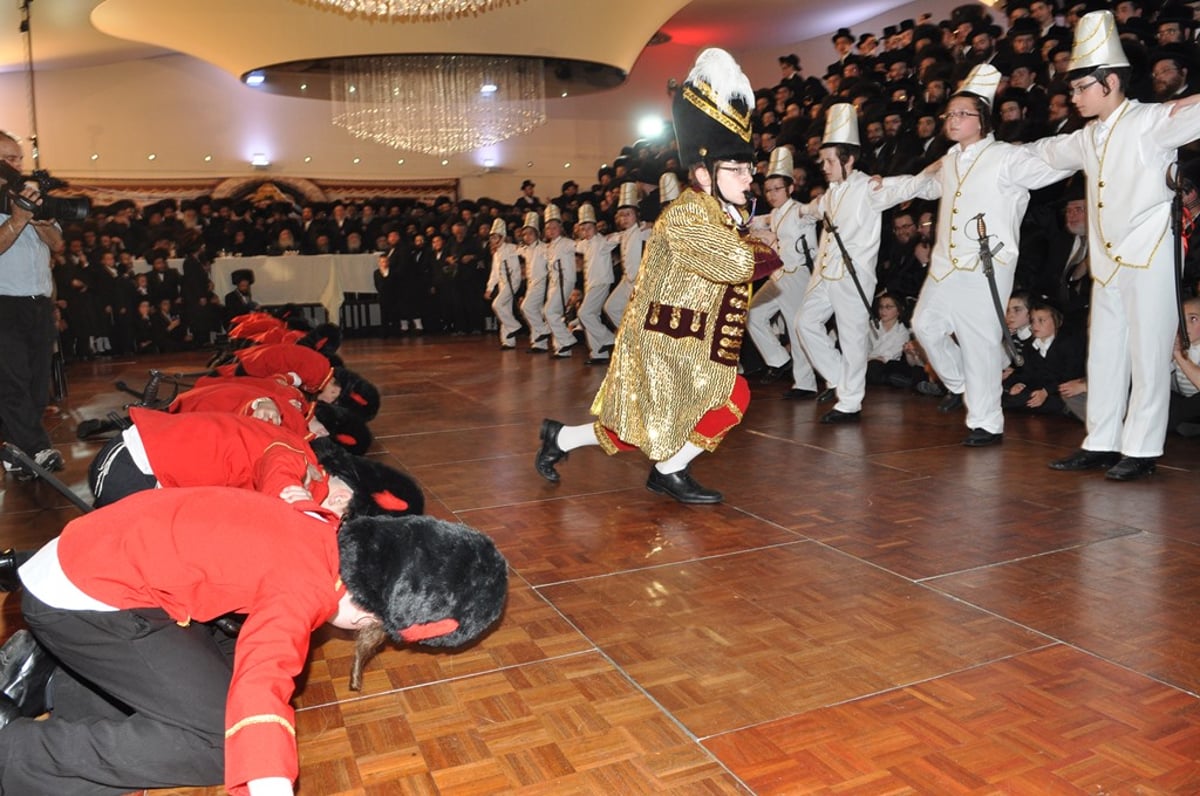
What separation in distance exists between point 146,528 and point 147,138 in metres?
19.4

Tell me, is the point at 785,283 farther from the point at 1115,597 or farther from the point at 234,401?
the point at 234,401

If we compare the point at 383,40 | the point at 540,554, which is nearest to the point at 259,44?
the point at 383,40

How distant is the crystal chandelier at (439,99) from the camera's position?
1462cm

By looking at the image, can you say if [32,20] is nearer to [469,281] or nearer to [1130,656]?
[469,281]

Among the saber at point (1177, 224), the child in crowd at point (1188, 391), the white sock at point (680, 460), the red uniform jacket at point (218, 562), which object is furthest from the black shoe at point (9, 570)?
the child in crowd at point (1188, 391)

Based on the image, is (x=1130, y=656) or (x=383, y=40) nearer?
(x=1130, y=656)

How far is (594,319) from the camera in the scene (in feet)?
36.0

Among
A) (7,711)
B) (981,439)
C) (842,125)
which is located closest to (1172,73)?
(842,125)

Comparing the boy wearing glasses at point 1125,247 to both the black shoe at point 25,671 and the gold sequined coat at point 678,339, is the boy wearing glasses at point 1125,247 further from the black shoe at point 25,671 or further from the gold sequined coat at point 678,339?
the black shoe at point 25,671

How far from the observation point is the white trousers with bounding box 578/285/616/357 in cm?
1094

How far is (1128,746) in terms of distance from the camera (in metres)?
2.24

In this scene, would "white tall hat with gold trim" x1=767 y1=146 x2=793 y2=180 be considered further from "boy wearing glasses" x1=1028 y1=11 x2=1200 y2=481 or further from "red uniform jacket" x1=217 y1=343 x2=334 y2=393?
"red uniform jacket" x1=217 y1=343 x2=334 y2=393

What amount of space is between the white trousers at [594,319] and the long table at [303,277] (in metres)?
→ 5.37

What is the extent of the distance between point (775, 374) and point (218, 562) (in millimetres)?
7098
